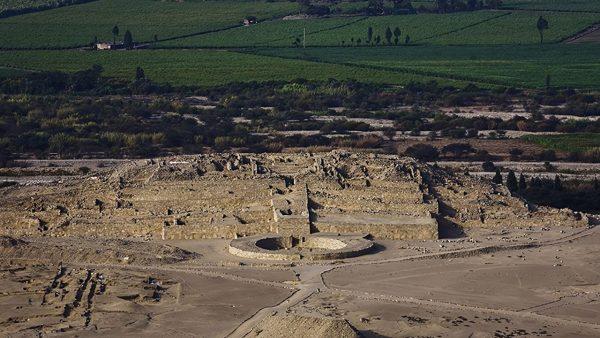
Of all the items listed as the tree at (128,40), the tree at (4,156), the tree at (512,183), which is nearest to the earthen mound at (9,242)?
the tree at (512,183)

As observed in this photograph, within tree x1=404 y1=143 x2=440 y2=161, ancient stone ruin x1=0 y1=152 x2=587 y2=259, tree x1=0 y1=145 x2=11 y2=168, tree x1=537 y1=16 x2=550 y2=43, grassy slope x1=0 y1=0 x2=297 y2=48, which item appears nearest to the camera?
ancient stone ruin x1=0 y1=152 x2=587 y2=259

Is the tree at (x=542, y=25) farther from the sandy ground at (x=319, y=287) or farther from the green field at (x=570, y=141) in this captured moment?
the sandy ground at (x=319, y=287)

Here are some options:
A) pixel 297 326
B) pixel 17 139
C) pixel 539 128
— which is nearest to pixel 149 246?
pixel 297 326

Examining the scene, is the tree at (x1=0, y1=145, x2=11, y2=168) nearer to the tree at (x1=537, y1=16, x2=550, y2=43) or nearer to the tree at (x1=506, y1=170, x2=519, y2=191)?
the tree at (x1=506, y1=170, x2=519, y2=191)

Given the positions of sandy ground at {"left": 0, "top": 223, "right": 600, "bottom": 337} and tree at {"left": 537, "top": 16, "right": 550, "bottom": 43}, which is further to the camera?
tree at {"left": 537, "top": 16, "right": 550, "bottom": 43}

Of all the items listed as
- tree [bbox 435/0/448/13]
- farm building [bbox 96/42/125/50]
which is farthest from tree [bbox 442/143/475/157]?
tree [bbox 435/0/448/13]
